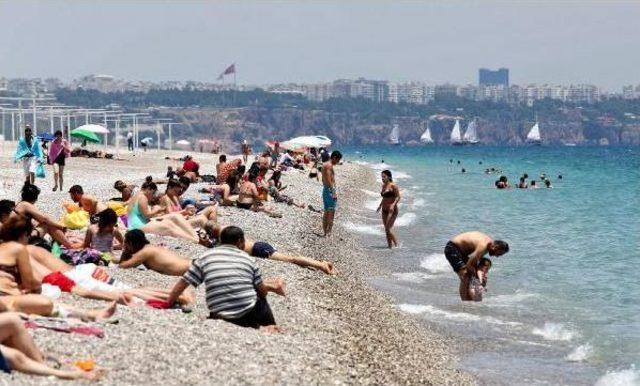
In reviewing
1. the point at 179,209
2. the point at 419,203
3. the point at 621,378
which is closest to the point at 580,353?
the point at 621,378

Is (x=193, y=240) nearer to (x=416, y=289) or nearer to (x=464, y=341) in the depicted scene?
(x=416, y=289)

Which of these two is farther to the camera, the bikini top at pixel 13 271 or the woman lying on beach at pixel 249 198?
the woman lying on beach at pixel 249 198

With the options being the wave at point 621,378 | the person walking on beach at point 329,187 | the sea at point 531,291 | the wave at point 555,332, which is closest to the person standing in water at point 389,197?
the sea at point 531,291

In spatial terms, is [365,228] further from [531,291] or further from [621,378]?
[621,378]

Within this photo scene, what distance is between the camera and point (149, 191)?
51.5 feet

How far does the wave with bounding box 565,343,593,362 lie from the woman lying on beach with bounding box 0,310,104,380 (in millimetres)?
6236

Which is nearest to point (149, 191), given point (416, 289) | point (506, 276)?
point (416, 289)

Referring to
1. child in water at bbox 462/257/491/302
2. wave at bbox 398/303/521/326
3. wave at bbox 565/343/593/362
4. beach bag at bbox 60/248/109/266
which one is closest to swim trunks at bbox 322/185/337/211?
wave at bbox 398/303/521/326

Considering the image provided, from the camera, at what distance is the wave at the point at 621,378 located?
10.7 m

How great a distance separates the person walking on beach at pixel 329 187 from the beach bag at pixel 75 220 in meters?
4.52

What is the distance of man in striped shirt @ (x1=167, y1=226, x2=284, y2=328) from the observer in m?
9.44

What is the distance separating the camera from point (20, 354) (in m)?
7.05

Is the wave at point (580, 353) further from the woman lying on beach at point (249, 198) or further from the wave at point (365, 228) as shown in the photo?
the wave at point (365, 228)

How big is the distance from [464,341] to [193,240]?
4.59 metres
